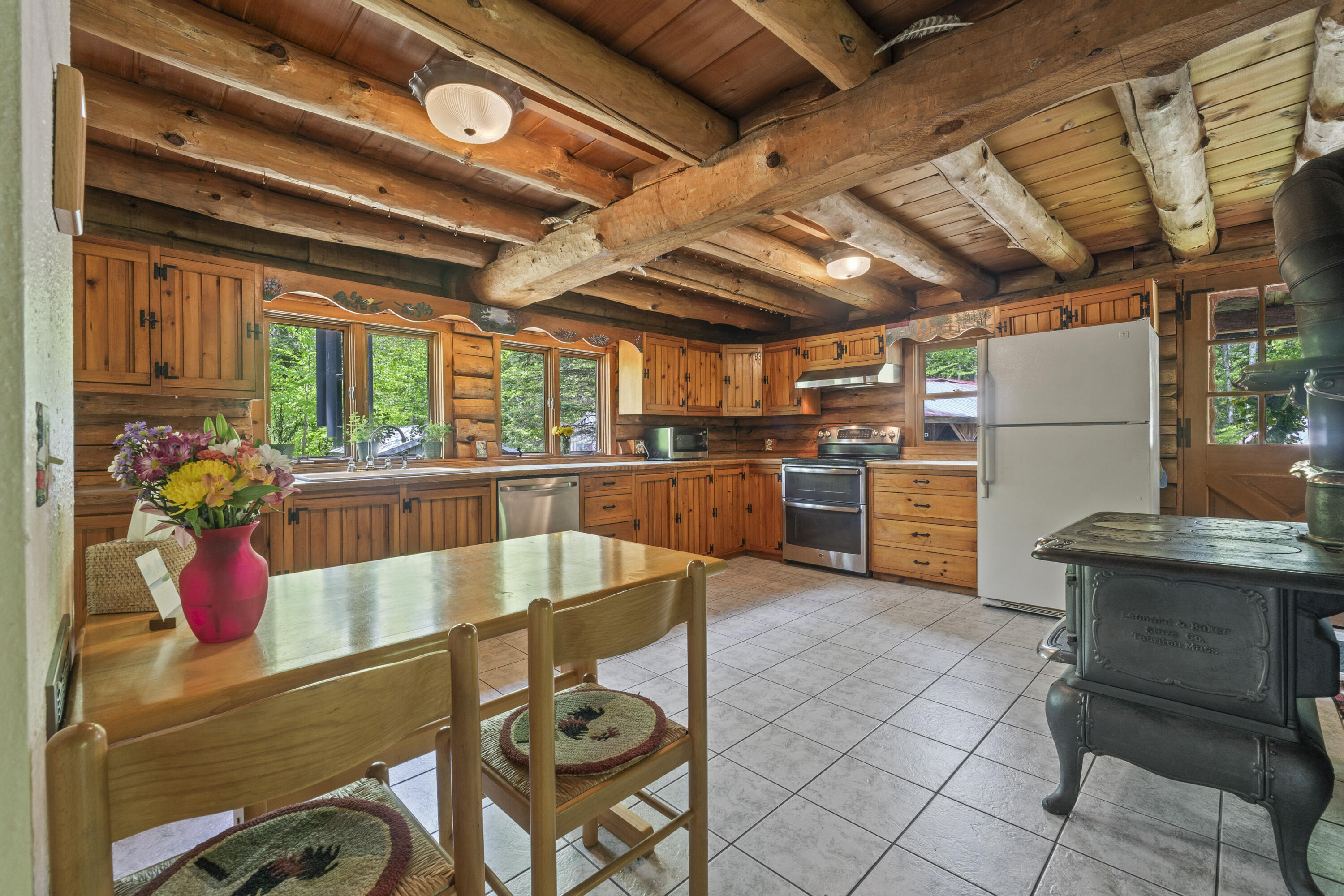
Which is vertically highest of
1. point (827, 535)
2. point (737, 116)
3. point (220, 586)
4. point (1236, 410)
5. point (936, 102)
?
point (737, 116)

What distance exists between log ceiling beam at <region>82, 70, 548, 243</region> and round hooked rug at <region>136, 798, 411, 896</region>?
100 inches

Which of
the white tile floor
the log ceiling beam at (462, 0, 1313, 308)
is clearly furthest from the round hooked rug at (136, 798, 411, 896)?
the log ceiling beam at (462, 0, 1313, 308)

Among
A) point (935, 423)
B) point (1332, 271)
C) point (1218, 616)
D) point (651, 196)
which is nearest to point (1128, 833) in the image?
point (1218, 616)

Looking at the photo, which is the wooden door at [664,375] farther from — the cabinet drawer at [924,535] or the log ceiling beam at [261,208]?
the cabinet drawer at [924,535]

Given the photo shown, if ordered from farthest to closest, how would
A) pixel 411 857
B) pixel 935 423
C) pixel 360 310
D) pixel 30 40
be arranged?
1. pixel 935 423
2. pixel 360 310
3. pixel 411 857
4. pixel 30 40

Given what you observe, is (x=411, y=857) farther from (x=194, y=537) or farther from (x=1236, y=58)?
(x=1236, y=58)

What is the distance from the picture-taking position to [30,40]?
0.59m

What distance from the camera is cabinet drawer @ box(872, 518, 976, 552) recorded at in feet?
13.3

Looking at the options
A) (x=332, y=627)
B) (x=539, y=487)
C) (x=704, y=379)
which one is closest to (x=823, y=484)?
(x=704, y=379)

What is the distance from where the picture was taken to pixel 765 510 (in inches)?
210

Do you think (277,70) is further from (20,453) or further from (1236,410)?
(1236,410)

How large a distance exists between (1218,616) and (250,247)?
15.0 ft

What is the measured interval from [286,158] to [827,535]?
13.8 feet

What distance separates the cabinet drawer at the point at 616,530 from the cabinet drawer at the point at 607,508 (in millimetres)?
27
